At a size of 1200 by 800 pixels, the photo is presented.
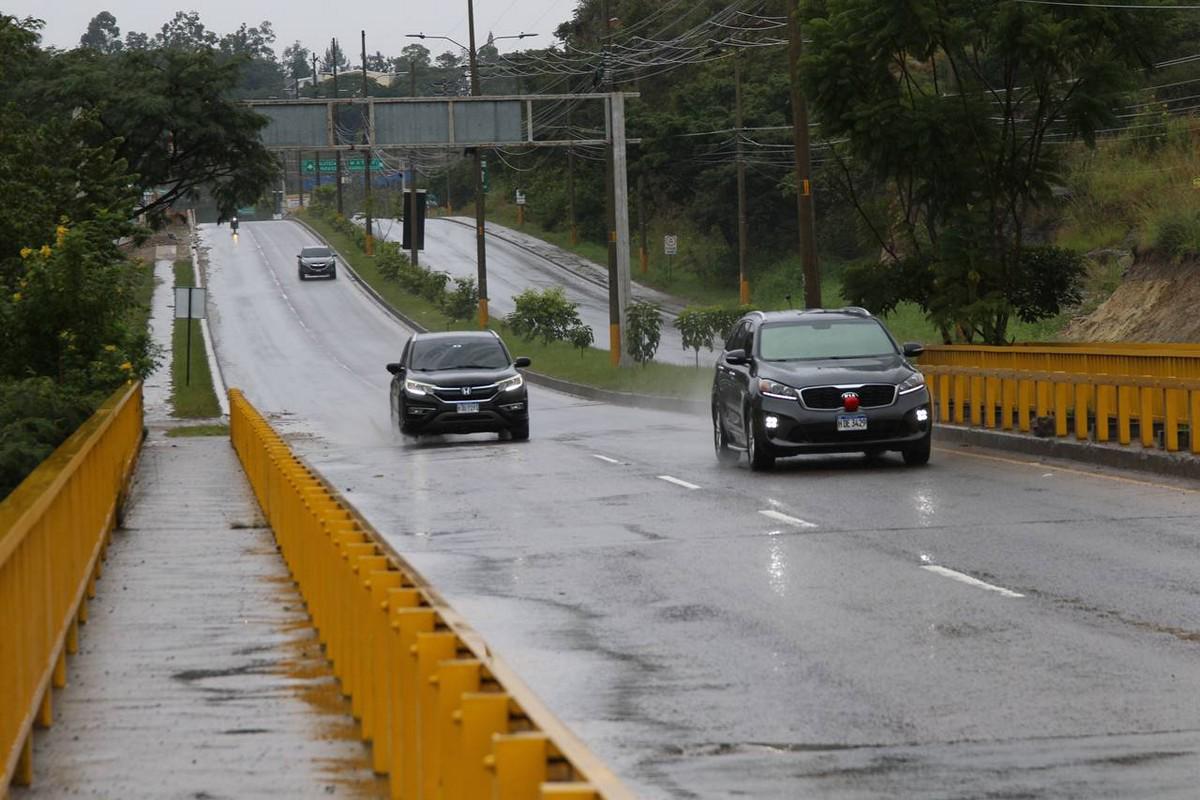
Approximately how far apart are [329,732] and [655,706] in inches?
55.6

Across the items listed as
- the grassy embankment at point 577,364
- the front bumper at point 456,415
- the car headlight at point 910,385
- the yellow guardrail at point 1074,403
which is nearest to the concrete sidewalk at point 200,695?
the car headlight at point 910,385

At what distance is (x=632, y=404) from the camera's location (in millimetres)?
43312

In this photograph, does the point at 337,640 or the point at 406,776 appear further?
the point at 337,640

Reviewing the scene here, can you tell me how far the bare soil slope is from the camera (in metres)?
45.1

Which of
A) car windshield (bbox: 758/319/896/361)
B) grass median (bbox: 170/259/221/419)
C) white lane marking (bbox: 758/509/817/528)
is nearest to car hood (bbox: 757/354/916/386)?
car windshield (bbox: 758/319/896/361)

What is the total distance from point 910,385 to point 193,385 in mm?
34389

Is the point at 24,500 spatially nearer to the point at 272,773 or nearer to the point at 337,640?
the point at 337,640

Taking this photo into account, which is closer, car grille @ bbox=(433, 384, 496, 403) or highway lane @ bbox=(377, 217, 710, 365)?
car grille @ bbox=(433, 384, 496, 403)

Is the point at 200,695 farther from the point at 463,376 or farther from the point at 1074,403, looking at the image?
the point at 463,376

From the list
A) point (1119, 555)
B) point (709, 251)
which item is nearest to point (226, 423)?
point (1119, 555)

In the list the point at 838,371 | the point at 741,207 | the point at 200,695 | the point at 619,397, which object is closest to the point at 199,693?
the point at 200,695

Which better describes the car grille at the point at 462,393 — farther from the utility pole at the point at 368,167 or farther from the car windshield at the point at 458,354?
the utility pole at the point at 368,167

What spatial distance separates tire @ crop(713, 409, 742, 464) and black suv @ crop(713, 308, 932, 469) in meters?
0.76

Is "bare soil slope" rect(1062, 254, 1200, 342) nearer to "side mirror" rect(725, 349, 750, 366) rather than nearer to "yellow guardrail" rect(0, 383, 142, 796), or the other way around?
"side mirror" rect(725, 349, 750, 366)
